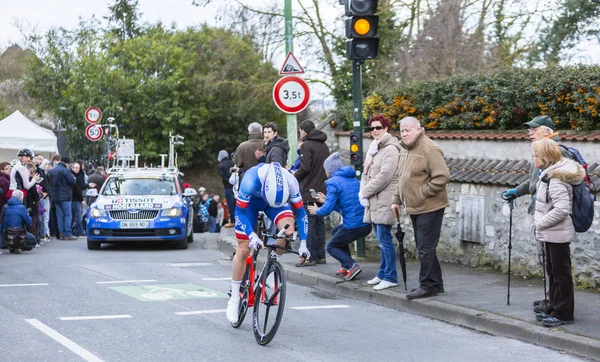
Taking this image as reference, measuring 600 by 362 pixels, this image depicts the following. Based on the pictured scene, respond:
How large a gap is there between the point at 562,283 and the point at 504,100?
5.08m

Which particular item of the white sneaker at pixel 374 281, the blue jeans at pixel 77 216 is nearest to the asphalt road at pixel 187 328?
the white sneaker at pixel 374 281

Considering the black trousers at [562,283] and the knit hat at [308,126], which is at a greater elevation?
the knit hat at [308,126]

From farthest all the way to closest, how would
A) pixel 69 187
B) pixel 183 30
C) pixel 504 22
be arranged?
pixel 183 30 → pixel 504 22 → pixel 69 187

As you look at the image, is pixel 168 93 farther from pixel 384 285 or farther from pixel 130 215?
pixel 384 285

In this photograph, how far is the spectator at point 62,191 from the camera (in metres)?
19.9

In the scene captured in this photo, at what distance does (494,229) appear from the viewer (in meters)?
11.9

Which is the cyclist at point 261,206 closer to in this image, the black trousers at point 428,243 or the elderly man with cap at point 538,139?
the black trousers at point 428,243

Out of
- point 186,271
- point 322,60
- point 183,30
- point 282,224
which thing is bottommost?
point 186,271

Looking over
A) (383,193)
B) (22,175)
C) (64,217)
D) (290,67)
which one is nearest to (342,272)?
(383,193)

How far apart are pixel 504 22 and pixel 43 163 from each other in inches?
674

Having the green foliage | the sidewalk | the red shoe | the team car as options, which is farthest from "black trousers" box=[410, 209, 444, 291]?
the green foliage

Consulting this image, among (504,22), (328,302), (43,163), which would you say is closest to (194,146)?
(504,22)

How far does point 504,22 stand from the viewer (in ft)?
102

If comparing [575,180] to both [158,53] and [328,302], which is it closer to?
[328,302]
